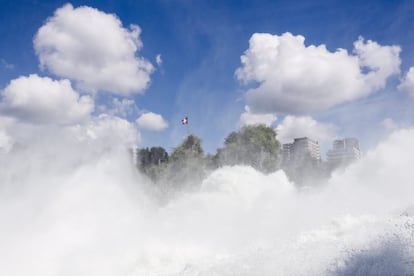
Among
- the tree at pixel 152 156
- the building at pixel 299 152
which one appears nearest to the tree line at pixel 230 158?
the building at pixel 299 152

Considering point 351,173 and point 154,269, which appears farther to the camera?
point 351,173

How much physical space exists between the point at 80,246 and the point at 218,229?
8462mm

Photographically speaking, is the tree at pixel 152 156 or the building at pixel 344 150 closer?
the tree at pixel 152 156

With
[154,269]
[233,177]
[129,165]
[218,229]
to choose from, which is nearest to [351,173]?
[233,177]

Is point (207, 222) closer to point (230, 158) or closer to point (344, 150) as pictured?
point (230, 158)

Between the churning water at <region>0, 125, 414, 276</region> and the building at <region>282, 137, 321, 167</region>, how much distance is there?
99.9 ft

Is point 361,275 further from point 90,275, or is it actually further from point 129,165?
point 129,165

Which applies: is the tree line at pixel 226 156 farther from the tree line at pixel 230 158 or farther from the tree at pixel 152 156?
the tree at pixel 152 156

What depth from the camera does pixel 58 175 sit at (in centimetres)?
3150

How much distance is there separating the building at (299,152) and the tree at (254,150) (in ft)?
37.0

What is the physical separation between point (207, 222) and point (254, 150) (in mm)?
28191

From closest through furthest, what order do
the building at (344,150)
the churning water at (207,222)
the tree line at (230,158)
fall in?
the churning water at (207,222), the tree line at (230,158), the building at (344,150)

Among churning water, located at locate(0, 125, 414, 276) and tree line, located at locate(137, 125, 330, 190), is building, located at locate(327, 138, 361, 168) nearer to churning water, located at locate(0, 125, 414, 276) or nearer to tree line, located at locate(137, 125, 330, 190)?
tree line, located at locate(137, 125, 330, 190)

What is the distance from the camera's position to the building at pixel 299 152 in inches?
2760
